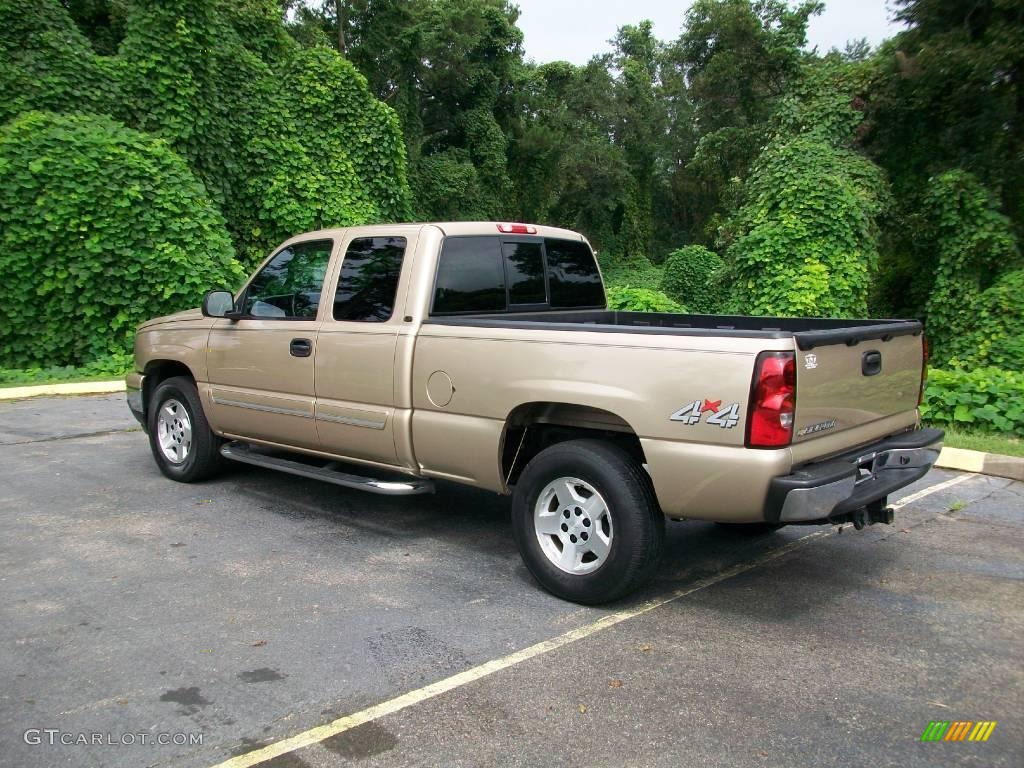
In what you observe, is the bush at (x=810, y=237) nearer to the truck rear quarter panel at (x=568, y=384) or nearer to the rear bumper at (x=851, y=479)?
the rear bumper at (x=851, y=479)

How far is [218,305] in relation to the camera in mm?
6172

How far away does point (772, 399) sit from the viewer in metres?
3.71

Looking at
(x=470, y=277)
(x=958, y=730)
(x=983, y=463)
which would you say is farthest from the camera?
(x=983, y=463)

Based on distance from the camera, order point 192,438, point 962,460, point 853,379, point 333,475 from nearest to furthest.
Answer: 1. point 853,379
2. point 333,475
3. point 192,438
4. point 962,460

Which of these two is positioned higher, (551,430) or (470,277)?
(470,277)

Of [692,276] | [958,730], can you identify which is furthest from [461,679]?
[692,276]

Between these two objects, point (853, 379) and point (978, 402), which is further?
point (978, 402)

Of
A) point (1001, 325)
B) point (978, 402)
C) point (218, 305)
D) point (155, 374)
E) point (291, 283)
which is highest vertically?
point (291, 283)

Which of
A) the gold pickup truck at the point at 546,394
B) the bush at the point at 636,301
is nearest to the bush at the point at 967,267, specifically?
the bush at the point at 636,301

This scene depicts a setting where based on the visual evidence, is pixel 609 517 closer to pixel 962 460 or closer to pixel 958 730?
pixel 958 730

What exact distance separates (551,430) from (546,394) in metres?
0.47

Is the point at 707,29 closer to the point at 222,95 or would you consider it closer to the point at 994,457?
the point at 222,95

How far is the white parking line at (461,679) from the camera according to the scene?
3.06 metres

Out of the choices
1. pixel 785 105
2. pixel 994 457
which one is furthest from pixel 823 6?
pixel 994 457
